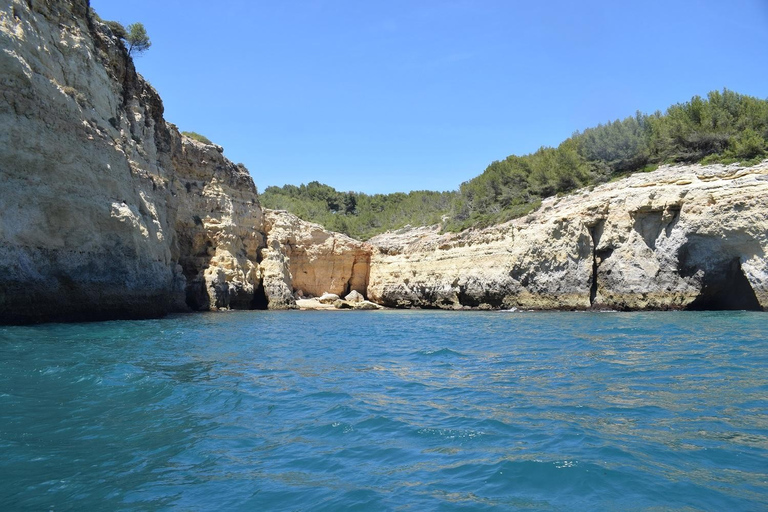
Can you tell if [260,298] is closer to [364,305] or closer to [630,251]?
[364,305]

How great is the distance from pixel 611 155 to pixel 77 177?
32743mm

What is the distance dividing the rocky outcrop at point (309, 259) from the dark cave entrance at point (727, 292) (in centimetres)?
2313

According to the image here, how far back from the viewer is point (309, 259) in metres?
38.8

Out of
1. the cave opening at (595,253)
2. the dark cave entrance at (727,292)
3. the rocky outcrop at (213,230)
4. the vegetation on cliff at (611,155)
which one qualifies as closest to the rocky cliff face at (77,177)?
the rocky outcrop at (213,230)

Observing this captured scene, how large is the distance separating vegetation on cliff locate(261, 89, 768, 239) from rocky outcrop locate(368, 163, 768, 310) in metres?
3.27

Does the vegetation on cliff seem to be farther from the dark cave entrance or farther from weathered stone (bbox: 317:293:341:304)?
weathered stone (bbox: 317:293:341:304)

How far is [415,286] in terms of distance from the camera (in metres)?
35.9

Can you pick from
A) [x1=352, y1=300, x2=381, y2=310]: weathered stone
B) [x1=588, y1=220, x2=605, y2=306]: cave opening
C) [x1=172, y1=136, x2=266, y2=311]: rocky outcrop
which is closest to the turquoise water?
[x1=588, y1=220, x2=605, y2=306]: cave opening

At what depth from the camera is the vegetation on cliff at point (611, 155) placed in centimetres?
2998

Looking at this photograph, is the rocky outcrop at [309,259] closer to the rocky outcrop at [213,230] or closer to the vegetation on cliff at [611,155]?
the rocky outcrop at [213,230]

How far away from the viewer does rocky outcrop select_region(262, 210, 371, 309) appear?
34438mm

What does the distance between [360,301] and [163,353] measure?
27607 mm

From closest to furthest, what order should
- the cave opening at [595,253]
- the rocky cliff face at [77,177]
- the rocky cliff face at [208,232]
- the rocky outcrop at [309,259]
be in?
the rocky cliff face at [77,177]
the rocky cliff face at [208,232]
the cave opening at [595,253]
the rocky outcrop at [309,259]

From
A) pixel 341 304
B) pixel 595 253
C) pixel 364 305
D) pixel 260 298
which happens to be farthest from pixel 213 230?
pixel 595 253
